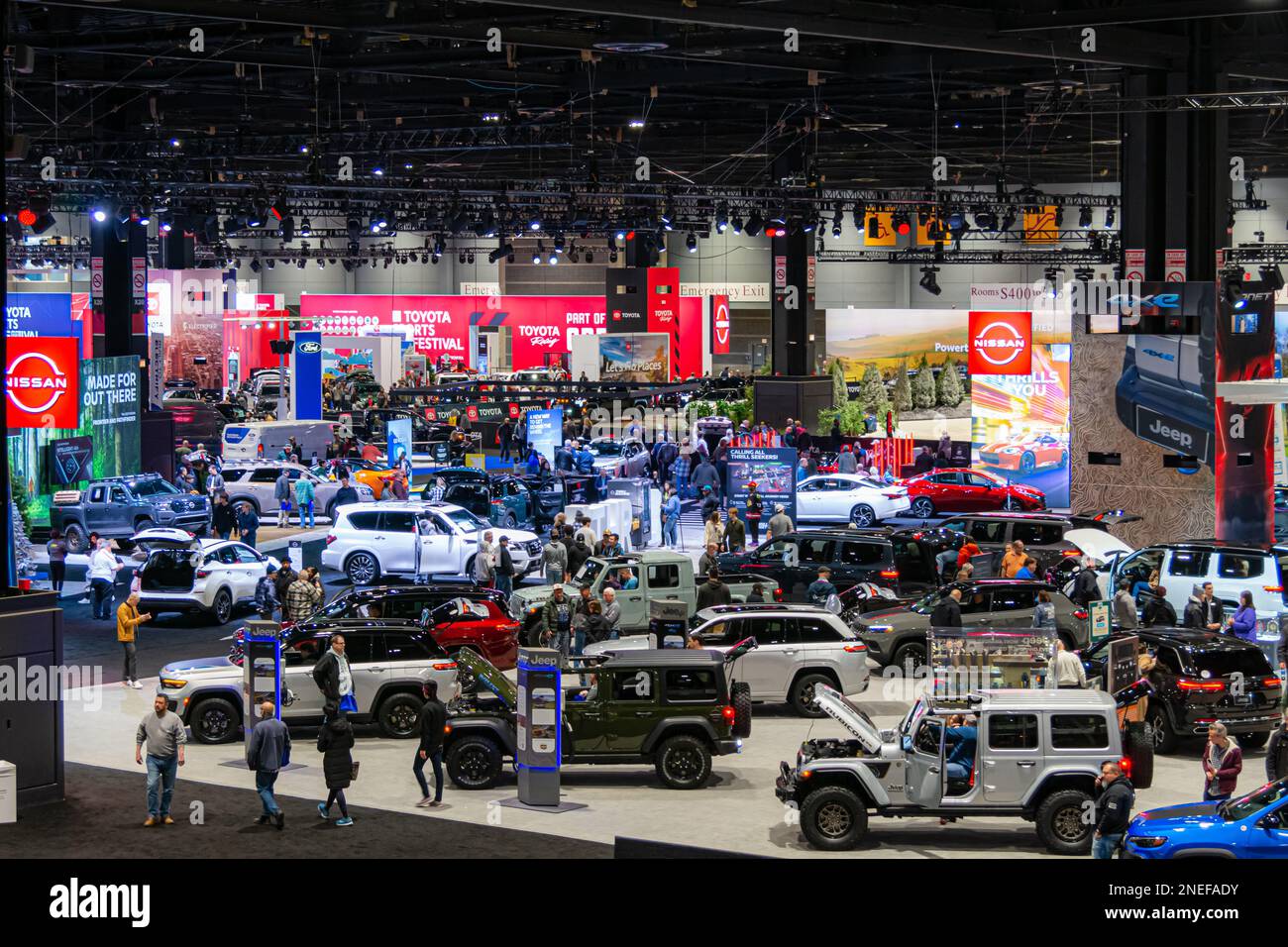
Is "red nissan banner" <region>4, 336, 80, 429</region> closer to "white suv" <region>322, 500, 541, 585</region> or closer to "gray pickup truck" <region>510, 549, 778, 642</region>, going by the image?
"white suv" <region>322, 500, 541, 585</region>

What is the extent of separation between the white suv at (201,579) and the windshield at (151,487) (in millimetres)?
5225

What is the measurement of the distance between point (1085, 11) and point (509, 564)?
12519 millimetres

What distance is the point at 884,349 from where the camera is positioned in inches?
1790

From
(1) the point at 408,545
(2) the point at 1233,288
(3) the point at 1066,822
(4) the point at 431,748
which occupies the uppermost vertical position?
(2) the point at 1233,288

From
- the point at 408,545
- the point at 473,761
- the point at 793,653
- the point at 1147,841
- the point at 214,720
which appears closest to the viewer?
the point at 1147,841

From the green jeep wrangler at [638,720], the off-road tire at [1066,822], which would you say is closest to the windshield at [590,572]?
the green jeep wrangler at [638,720]

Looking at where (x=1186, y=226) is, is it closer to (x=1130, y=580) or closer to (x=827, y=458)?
(x=1130, y=580)

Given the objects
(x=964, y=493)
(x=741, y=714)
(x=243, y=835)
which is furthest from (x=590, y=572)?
(x=964, y=493)

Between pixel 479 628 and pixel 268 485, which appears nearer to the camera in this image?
pixel 479 628

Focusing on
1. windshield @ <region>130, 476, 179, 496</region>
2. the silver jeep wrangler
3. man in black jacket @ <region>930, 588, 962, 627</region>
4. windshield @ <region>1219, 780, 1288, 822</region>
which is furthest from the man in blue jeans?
windshield @ <region>130, 476, 179, 496</region>

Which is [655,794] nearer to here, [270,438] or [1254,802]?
[1254,802]

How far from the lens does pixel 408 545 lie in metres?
27.8

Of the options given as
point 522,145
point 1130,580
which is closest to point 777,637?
point 1130,580

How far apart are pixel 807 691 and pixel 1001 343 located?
1941 centimetres
